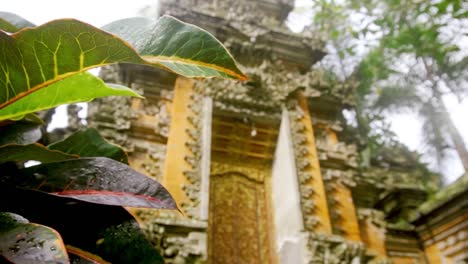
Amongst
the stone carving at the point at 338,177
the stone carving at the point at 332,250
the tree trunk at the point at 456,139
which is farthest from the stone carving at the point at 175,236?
the tree trunk at the point at 456,139

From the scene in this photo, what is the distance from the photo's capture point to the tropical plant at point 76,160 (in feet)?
2.16

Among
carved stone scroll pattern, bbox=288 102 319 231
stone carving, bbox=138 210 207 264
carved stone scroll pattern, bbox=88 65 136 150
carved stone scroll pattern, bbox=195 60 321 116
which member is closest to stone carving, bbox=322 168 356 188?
carved stone scroll pattern, bbox=288 102 319 231

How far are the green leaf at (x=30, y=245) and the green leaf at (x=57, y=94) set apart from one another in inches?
8.7

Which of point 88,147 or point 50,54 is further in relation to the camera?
point 88,147

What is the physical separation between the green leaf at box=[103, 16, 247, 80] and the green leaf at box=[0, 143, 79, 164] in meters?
0.40

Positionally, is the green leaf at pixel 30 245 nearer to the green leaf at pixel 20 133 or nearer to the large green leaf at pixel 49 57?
the large green leaf at pixel 49 57

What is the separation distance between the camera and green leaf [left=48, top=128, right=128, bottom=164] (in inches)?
46.1

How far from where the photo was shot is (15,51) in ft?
2.17

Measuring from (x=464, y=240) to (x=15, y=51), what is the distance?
5.93m

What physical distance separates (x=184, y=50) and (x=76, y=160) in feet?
1.36

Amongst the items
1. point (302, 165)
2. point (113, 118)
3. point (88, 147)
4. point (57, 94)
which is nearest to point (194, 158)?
point (113, 118)

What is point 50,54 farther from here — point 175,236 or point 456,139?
point 456,139

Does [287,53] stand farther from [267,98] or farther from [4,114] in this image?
[4,114]

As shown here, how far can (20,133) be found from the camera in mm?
1140
